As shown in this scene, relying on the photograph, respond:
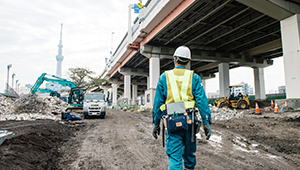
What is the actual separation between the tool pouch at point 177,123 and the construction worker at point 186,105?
12 centimetres

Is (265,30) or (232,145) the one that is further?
(265,30)

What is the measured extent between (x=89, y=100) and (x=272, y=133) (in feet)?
39.0

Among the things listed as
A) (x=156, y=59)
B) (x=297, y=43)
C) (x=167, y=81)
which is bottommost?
(x=167, y=81)

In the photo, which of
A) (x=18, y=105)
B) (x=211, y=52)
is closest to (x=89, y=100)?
(x=18, y=105)

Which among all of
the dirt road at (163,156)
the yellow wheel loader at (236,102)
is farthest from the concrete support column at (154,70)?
the dirt road at (163,156)

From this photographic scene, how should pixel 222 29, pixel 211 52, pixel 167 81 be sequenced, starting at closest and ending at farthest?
pixel 167 81, pixel 222 29, pixel 211 52

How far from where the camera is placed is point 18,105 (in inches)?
511

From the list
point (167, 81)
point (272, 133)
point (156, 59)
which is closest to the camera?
point (167, 81)

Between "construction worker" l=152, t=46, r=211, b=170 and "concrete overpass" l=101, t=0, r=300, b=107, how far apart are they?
11666 mm

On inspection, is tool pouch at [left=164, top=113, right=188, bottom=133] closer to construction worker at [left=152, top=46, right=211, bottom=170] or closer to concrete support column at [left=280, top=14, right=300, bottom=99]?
construction worker at [left=152, top=46, right=211, bottom=170]

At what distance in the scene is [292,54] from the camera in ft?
36.6

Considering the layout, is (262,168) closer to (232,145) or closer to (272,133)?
(232,145)

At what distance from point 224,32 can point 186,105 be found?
59.7 feet

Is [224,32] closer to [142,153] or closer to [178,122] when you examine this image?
[142,153]
